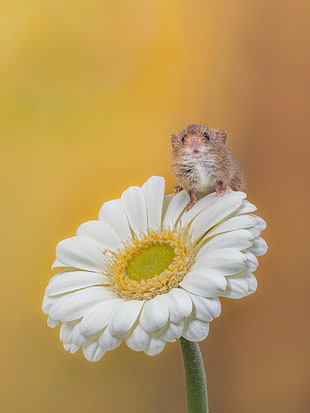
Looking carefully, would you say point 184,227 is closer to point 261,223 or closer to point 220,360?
point 261,223

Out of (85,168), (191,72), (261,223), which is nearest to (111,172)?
(85,168)

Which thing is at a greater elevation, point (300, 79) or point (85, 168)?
point (300, 79)

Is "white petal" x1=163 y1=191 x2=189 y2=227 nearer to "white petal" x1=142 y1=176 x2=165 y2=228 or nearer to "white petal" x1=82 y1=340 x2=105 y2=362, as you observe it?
"white petal" x1=142 y1=176 x2=165 y2=228

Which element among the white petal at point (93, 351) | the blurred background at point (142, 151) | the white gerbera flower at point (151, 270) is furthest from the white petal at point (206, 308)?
the blurred background at point (142, 151)

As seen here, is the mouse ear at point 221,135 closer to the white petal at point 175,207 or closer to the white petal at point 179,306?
the white petal at point 175,207

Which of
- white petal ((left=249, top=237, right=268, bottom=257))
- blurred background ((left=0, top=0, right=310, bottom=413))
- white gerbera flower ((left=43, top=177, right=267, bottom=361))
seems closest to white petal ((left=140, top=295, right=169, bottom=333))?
white gerbera flower ((left=43, top=177, right=267, bottom=361))
